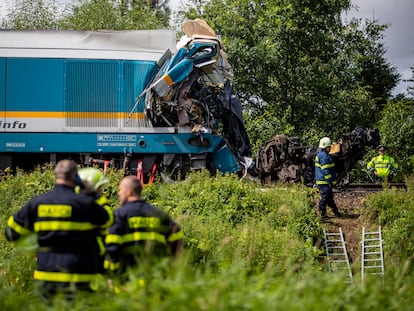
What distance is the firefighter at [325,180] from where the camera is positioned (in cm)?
Result: 1366

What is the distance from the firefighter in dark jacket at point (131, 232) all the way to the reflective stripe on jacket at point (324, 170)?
7891 millimetres

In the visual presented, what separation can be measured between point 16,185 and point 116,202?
2.09m

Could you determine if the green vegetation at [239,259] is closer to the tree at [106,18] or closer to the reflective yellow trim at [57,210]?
the reflective yellow trim at [57,210]

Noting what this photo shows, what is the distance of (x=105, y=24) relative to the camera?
3206 centimetres

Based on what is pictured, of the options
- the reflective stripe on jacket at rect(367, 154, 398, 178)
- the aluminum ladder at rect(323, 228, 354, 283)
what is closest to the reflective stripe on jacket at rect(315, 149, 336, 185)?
the aluminum ladder at rect(323, 228, 354, 283)

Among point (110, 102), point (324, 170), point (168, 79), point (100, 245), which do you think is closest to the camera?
point (100, 245)

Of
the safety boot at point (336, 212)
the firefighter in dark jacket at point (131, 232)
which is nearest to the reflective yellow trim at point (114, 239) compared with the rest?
the firefighter in dark jacket at point (131, 232)

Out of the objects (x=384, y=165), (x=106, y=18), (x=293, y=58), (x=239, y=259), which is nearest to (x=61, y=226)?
(x=239, y=259)

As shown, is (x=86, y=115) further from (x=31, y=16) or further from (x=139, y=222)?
(x=31, y=16)

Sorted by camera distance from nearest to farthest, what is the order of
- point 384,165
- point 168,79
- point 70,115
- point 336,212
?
point 336,212 → point 168,79 → point 70,115 → point 384,165

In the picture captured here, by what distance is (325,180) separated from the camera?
13.7 metres

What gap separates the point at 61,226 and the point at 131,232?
576 mm

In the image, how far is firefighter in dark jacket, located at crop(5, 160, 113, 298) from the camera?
6.01 metres

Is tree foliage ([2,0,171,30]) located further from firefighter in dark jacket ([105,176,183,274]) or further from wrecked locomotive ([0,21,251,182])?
firefighter in dark jacket ([105,176,183,274])
